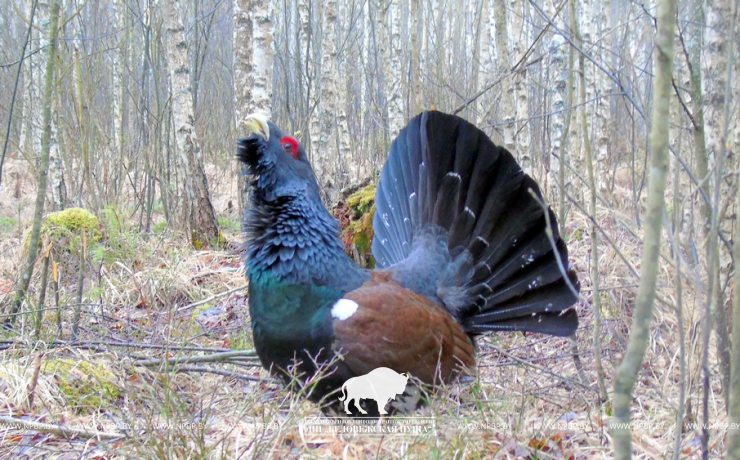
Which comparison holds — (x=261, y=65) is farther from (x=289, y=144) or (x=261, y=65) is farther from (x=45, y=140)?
(x=289, y=144)

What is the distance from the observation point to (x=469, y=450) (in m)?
2.59

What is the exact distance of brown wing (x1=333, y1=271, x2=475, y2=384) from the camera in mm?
3016

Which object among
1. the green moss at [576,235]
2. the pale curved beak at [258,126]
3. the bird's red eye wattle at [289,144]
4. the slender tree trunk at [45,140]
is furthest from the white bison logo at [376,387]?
the green moss at [576,235]

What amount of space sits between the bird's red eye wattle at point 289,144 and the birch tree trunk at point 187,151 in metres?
4.33

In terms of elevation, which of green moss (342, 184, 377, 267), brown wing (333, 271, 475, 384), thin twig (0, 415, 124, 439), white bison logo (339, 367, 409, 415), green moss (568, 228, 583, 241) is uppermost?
green moss (342, 184, 377, 267)

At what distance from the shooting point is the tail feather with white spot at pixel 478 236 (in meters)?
3.71

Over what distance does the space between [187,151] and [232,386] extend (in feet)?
13.5

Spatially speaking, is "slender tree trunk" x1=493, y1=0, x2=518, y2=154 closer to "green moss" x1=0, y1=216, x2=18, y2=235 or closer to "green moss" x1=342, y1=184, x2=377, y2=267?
"green moss" x1=342, y1=184, x2=377, y2=267


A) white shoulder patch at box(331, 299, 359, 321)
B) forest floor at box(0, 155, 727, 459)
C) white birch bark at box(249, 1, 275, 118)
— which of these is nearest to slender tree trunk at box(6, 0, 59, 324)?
forest floor at box(0, 155, 727, 459)

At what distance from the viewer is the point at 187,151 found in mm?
7426

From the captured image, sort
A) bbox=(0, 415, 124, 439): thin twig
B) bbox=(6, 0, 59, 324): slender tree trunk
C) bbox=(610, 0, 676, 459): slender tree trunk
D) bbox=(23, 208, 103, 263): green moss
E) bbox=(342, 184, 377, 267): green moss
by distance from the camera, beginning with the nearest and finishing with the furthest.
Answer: bbox=(610, 0, 676, 459): slender tree trunk < bbox=(0, 415, 124, 439): thin twig < bbox=(6, 0, 59, 324): slender tree trunk < bbox=(342, 184, 377, 267): green moss < bbox=(23, 208, 103, 263): green moss

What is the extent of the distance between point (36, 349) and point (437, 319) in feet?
8.26

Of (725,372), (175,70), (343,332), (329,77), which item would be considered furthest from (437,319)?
(329,77)

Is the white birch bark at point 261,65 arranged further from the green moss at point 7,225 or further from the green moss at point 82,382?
the green moss at point 7,225
